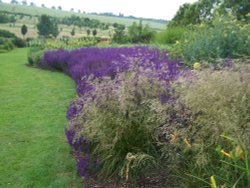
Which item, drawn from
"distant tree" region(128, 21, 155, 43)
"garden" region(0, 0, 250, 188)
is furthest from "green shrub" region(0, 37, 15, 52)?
"garden" region(0, 0, 250, 188)

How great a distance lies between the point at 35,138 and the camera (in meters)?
5.62

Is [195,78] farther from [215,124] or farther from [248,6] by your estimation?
[248,6]

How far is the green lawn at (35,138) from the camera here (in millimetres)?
4176

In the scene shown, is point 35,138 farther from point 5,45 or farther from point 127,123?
point 5,45

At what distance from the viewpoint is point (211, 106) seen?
10.1 feet

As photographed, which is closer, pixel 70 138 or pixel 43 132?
pixel 70 138

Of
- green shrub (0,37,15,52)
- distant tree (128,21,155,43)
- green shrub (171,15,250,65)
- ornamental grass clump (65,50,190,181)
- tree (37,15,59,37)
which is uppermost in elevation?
green shrub (171,15,250,65)

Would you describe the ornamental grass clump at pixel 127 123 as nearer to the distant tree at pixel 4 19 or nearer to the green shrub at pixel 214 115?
the green shrub at pixel 214 115

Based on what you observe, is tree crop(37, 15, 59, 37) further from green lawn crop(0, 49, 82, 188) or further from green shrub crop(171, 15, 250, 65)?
green shrub crop(171, 15, 250, 65)

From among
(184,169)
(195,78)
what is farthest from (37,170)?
(195,78)

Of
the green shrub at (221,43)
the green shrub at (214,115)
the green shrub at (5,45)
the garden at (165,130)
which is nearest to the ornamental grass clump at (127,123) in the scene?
the garden at (165,130)

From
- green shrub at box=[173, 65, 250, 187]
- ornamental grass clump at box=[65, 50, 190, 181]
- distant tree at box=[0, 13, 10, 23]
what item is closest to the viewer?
green shrub at box=[173, 65, 250, 187]

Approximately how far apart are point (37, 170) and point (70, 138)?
55cm

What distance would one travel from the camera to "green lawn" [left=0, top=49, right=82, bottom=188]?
418cm
